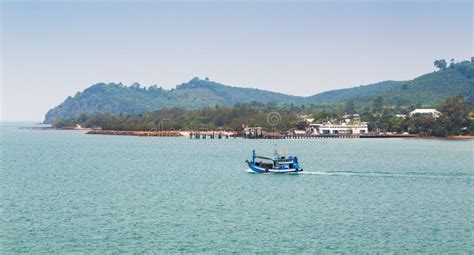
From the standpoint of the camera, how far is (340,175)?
229 feet

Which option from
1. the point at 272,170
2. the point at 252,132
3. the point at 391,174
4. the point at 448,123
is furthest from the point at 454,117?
the point at 272,170

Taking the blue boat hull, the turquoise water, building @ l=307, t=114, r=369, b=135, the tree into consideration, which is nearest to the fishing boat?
the blue boat hull

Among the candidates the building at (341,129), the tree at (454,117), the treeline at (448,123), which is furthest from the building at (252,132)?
the tree at (454,117)

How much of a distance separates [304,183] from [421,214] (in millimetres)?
18070

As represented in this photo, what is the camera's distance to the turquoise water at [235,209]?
37.0 metres

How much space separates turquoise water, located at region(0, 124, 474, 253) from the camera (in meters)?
37.0

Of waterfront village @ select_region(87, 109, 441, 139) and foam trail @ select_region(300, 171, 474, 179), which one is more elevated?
waterfront village @ select_region(87, 109, 441, 139)

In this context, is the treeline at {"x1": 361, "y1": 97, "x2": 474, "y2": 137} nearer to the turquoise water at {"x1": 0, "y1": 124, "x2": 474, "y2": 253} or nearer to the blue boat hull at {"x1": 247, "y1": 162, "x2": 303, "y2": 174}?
the turquoise water at {"x1": 0, "y1": 124, "x2": 474, "y2": 253}

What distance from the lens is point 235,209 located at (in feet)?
156

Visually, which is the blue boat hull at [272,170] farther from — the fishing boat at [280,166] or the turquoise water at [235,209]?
the turquoise water at [235,209]

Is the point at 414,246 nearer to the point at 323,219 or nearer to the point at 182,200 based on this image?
the point at 323,219

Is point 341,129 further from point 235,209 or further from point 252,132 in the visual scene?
point 235,209

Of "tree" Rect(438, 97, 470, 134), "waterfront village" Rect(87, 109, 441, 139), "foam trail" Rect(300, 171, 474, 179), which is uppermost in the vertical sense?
"tree" Rect(438, 97, 470, 134)

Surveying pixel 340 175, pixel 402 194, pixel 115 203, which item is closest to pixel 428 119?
pixel 340 175
